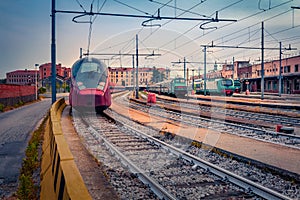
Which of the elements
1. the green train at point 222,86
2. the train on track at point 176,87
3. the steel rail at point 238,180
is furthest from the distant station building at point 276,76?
the steel rail at point 238,180

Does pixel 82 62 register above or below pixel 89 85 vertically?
above

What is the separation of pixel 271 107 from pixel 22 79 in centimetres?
10784

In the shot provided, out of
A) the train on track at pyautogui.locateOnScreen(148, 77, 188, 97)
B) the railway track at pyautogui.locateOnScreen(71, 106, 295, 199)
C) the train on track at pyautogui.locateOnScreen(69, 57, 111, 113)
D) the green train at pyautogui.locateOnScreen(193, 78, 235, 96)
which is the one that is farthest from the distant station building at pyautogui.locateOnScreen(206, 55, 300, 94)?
the railway track at pyautogui.locateOnScreen(71, 106, 295, 199)

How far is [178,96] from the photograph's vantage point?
1794 inches

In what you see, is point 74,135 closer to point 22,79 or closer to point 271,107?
point 271,107

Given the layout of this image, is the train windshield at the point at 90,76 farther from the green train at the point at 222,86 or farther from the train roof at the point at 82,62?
the green train at the point at 222,86

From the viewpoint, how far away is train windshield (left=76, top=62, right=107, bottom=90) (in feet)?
58.9

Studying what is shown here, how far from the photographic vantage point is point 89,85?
17906 millimetres

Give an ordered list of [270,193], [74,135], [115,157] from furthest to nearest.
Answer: [74,135] < [115,157] < [270,193]

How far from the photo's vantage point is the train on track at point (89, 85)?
17875 millimetres

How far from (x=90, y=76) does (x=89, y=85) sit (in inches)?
21.9

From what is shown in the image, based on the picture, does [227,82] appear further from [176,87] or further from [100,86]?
[100,86]

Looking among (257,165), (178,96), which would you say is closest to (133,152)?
(257,165)

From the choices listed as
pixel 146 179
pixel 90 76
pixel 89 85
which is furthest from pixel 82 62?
pixel 146 179
